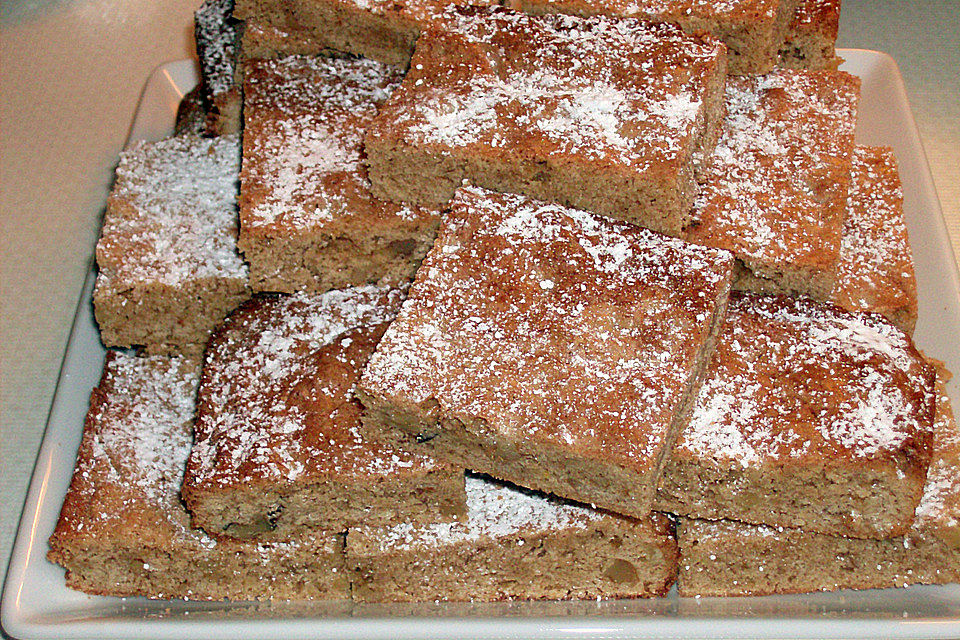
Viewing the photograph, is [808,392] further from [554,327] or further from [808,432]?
[554,327]

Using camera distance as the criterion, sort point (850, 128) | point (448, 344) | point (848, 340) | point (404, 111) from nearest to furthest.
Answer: point (448, 344) < point (848, 340) < point (404, 111) < point (850, 128)

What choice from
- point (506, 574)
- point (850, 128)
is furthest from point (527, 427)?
point (850, 128)

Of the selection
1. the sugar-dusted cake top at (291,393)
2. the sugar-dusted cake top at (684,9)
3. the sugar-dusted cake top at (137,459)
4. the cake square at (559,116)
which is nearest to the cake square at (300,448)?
the sugar-dusted cake top at (291,393)

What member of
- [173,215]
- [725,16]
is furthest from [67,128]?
[725,16]

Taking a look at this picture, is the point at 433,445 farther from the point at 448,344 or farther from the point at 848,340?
the point at 848,340

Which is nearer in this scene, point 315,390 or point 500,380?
point 500,380

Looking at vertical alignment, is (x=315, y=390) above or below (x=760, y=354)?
below

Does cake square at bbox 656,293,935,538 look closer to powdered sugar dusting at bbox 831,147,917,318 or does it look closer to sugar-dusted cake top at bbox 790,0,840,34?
powdered sugar dusting at bbox 831,147,917,318

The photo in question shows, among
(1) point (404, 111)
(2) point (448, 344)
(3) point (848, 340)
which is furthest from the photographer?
(1) point (404, 111)
